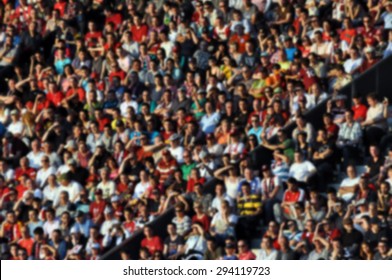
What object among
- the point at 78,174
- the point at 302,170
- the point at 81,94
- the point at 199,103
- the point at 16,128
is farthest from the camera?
the point at 16,128

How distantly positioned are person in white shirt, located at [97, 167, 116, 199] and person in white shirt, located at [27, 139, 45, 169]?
1.78 metres

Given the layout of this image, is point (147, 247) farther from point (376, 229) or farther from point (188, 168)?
point (376, 229)

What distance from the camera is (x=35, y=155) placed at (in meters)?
31.9

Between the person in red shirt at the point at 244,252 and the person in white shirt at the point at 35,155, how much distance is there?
18.6ft

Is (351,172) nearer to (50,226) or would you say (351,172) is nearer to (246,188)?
(246,188)

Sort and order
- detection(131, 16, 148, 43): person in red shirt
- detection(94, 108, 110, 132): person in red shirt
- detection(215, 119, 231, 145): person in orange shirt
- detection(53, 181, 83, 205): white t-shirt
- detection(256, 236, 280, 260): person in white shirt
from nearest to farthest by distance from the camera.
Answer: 1. detection(256, 236, 280, 260): person in white shirt
2. detection(215, 119, 231, 145): person in orange shirt
3. detection(53, 181, 83, 205): white t-shirt
4. detection(94, 108, 110, 132): person in red shirt
5. detection(131, 16, 148, 43): person in red shirt

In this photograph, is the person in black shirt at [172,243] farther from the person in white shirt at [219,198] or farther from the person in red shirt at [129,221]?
the person in red shirt at [129,221]

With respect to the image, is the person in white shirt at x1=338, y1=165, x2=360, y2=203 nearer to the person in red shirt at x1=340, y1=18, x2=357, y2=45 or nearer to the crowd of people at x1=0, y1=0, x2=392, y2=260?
the crowd of people at x1=0, y1=0, x2=392, y2=260

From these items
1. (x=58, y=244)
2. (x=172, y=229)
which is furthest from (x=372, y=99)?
(x=58, y=244)

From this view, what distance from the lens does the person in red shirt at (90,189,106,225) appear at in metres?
29.6

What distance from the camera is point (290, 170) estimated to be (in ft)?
91.9

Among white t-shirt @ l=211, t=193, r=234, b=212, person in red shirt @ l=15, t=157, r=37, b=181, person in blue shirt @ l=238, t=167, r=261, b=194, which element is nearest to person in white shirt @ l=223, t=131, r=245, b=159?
person in blue shirt @ l=238, t=167, r=261, b=194

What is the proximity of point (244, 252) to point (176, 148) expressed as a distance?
3316 mm

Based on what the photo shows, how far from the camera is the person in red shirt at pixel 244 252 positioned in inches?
1059
